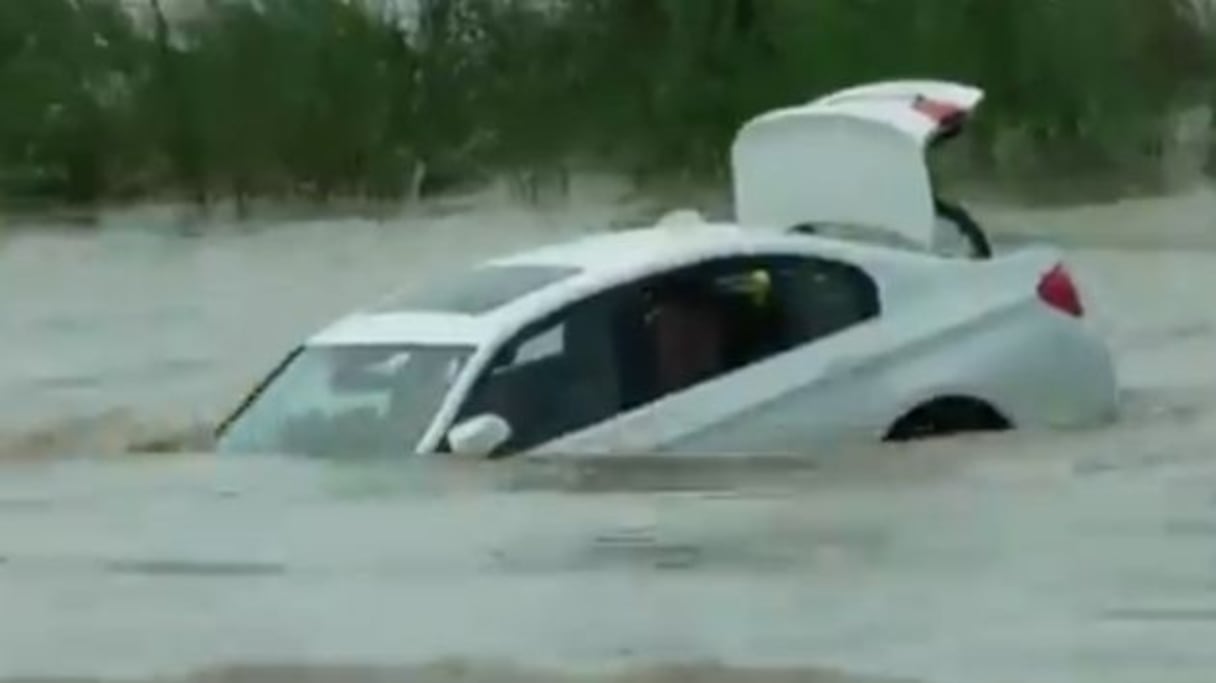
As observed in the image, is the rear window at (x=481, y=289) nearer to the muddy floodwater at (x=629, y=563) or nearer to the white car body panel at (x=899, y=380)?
the white car body panel at (x=899, y=380)

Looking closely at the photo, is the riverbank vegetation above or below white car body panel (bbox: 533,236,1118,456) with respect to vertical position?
below

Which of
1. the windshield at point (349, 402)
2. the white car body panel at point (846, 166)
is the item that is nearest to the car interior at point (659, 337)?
the windshield at point (349, 402)

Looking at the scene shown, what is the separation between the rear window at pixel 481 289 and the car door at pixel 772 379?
0.38 m

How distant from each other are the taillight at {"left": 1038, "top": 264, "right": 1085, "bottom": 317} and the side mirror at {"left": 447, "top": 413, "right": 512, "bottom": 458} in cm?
249

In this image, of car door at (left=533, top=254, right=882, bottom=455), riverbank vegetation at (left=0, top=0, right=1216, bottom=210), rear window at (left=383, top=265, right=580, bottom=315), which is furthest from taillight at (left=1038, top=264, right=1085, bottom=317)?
riverbank vegetation at (left=0, top=0, right=1216, bottom=210)

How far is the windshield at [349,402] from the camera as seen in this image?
13.5 metres

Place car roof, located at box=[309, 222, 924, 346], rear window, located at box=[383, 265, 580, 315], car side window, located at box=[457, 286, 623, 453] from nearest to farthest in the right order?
car side window, located at box=[457, 286, 623, 453] < car roof, located at box=[309, 222, 924, 346] < rear window, located at box=[383, 265, 580, 315]

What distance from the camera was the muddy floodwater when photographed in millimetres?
9391

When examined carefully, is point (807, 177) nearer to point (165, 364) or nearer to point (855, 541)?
point (855, 541)

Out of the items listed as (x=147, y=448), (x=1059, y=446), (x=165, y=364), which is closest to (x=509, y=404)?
(x=1059, y=446)

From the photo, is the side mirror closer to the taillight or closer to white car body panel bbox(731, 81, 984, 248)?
the taillight

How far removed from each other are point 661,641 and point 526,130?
28255 mm

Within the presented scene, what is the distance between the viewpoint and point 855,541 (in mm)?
11609

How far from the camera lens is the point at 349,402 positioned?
45.6 feet
